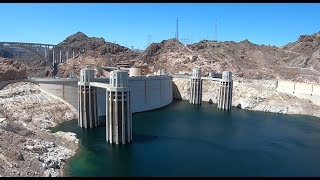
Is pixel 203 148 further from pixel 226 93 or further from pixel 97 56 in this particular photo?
pixel 97 56

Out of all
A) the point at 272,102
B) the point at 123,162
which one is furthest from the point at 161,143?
the point at 272,102

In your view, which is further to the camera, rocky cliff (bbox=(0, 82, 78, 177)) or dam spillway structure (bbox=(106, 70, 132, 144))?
dam spillway structure (bbox=(106, 70, 132, 144))

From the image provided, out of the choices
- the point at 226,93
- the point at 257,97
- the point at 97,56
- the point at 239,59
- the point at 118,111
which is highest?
the point at 97,56

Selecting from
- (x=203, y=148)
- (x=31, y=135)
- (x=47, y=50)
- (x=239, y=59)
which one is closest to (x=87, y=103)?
(x=31, y=135)

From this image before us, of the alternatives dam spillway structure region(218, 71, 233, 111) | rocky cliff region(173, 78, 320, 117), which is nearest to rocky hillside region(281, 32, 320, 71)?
rocky cliff region(173, 78, 320, 117)

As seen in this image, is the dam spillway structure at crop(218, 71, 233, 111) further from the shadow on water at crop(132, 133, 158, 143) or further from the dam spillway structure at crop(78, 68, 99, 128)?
the dam spillway structure at crop(78, 68, 99, 128)

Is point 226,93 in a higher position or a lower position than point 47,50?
lower
